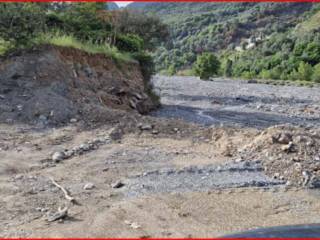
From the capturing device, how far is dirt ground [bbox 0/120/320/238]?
4.04 m

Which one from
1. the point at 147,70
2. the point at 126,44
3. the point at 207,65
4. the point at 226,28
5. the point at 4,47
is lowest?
the point at 207,65

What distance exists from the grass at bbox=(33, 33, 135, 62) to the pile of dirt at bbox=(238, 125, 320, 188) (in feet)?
19.9

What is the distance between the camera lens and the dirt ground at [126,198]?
4.04m

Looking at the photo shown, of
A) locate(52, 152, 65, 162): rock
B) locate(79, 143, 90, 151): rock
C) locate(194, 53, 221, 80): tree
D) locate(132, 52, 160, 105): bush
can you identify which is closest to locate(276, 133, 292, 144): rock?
locate(79, 143, 90, 151): rock

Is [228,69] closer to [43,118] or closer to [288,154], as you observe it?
[43,118]

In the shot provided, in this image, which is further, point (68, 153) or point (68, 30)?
point (68, 30)

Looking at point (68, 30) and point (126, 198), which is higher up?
point (68, 30)

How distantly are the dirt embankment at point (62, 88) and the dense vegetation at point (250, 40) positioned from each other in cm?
2777

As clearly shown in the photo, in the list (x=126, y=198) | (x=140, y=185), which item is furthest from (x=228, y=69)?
(x=126, y=198)

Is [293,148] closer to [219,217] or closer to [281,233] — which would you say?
[219,217]

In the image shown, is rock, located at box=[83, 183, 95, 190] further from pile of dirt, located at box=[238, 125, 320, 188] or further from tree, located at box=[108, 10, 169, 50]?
tree, located at box=[108, 10, 169, 50]

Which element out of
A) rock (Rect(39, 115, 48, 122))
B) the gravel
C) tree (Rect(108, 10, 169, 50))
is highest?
tree (Rect(108, 10, 169, 50))

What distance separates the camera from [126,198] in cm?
479

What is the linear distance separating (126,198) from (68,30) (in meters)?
9.29
